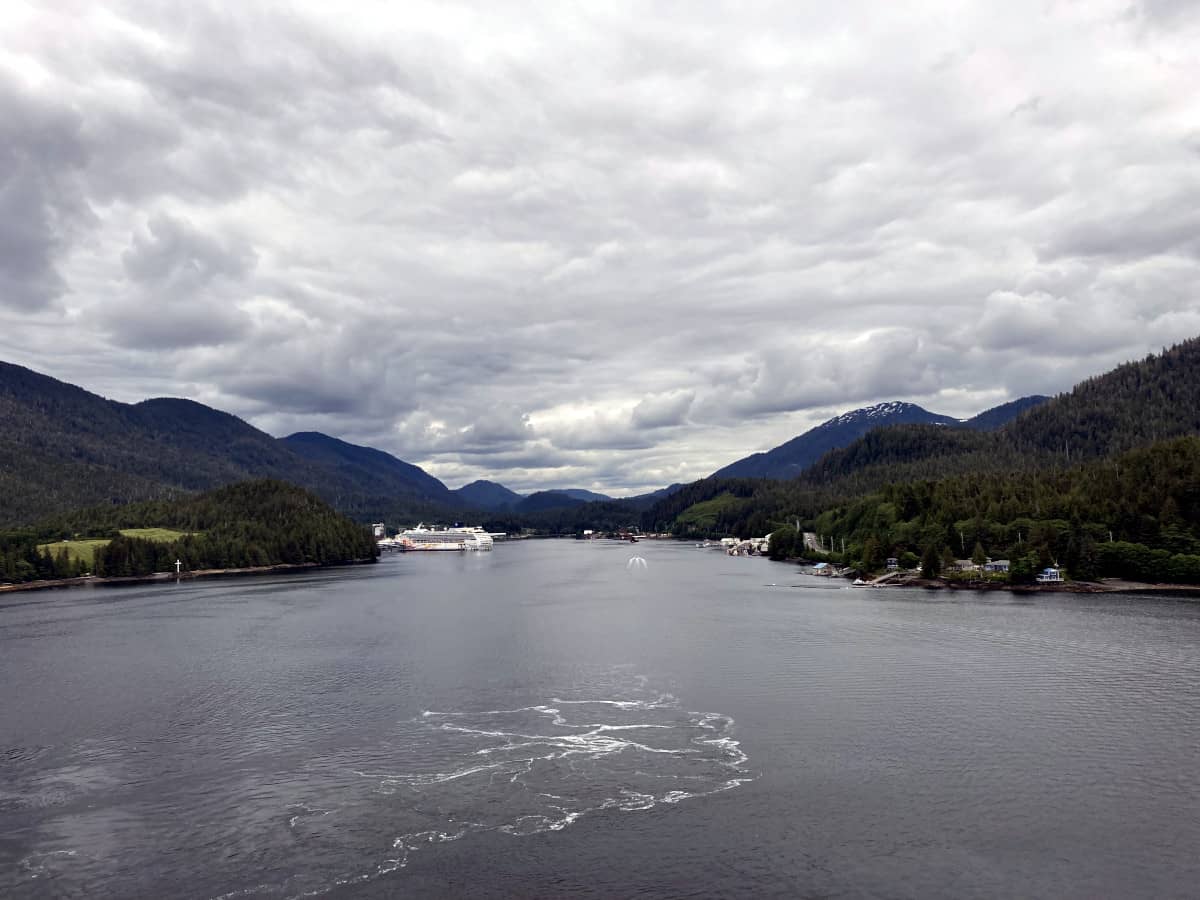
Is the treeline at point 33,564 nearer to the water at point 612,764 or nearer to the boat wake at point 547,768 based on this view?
the water at point 612,764

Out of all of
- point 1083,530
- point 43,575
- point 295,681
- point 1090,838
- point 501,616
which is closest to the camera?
point 1090,838

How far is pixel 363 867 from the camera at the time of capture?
113 ft

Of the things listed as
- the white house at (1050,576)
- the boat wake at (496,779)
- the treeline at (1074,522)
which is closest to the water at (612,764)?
the boat wake at (496,779)

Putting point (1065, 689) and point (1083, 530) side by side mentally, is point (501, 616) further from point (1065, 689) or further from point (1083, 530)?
point (1083, 530)

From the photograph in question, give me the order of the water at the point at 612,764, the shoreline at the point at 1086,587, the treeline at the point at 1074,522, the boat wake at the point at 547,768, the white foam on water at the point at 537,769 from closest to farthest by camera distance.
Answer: the water at the point at 612,764
the white foam on water at the point at 537,769
the boat wake at the point at 547,768
the shoreline at the point at 1086,587
the treeline at the point at 1074,522

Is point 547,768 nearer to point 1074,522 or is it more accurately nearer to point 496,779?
point 496,779

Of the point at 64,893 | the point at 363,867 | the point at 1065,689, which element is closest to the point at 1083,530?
the point at 1065,689

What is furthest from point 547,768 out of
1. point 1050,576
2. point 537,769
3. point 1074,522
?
point 1074,522

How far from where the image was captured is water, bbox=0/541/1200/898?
34.2m

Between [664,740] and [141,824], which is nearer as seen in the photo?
[141,824]

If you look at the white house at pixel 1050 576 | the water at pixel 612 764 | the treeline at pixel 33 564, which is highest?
the treeline at pixel 33 564

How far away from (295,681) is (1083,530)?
446 ft

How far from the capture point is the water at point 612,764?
3419 centimetres

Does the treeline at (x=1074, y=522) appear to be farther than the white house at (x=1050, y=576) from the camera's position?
No
